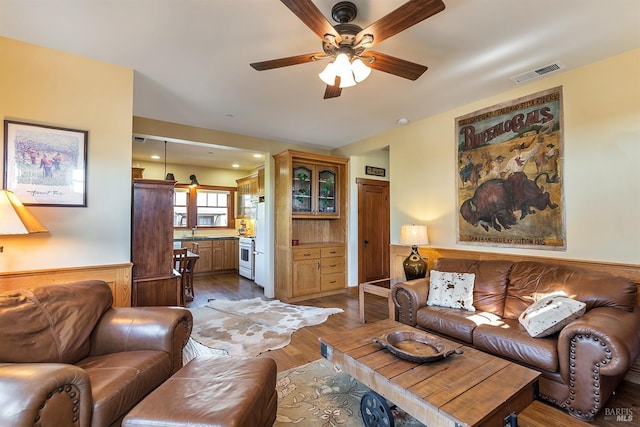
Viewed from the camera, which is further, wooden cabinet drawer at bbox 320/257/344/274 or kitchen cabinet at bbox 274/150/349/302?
wooden cabinet drawer at bbox 320/257/344/274

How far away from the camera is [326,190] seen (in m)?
5.50

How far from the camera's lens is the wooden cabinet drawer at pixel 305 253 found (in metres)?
4.91

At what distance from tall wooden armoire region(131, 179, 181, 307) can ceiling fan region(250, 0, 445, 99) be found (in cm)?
185

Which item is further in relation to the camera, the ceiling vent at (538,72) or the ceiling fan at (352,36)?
the ceiling vent at (538,72)

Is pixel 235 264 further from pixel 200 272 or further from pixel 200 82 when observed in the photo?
pixel 200 82

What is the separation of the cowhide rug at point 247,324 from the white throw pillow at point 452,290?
1.53 meters

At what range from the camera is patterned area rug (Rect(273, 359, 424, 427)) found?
6.35ft

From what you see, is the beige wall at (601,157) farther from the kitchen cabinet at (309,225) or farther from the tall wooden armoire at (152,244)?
the tall wooden armoire at (152,244)

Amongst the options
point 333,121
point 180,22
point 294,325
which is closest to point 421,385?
point 294,325

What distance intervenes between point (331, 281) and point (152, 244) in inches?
123

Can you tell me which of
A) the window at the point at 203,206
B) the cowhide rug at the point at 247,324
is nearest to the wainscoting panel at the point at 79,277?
the cowhide rug at the point at 247,324

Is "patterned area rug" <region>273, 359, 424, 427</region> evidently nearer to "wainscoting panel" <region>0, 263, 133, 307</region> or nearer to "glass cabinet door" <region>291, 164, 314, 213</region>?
"wainscoting panel" <region>0, 263, 133, 307</region>

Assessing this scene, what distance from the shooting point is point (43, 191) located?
7.88 feet

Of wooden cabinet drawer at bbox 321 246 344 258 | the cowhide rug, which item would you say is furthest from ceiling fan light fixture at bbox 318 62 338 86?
wooden cabinet drawer at bbox 321 246 344 258
